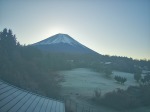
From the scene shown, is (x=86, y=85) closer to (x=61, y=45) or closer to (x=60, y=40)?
(x=61, y=45)

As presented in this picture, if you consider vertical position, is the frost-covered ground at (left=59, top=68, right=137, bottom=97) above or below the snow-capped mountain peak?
below

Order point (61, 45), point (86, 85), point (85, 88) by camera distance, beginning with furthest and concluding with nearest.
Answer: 1. point (61, 45)
2. point (86, 85)
3. point (85, 88)

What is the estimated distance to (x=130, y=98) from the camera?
99.2 ft

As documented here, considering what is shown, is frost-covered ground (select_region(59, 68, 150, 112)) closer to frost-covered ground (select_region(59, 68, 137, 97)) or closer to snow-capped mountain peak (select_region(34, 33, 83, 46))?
frost-covered ground (select_region(59, 68, 137, 97))

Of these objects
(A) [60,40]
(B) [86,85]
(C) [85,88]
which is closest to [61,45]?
(A) [60,40]

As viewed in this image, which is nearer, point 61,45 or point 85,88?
point 85,88

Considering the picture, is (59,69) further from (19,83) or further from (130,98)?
(19,83)


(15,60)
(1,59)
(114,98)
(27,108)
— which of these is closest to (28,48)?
(15,60)

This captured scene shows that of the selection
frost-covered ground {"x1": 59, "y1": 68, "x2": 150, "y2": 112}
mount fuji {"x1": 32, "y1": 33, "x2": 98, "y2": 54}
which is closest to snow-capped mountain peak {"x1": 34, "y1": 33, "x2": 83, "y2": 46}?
mount fuji {"x1": 32, "y1": 33, "x2": 98, "y2": 54}

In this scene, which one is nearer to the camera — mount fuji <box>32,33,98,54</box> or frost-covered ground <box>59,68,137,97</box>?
frost-covered ground <box>59,68,137,97</box>

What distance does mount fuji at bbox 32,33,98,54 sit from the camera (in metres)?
109

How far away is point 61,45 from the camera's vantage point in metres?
116

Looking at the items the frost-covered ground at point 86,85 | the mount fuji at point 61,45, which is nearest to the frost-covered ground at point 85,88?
the frost-covered ground at point 86,85

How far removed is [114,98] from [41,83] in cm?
993
